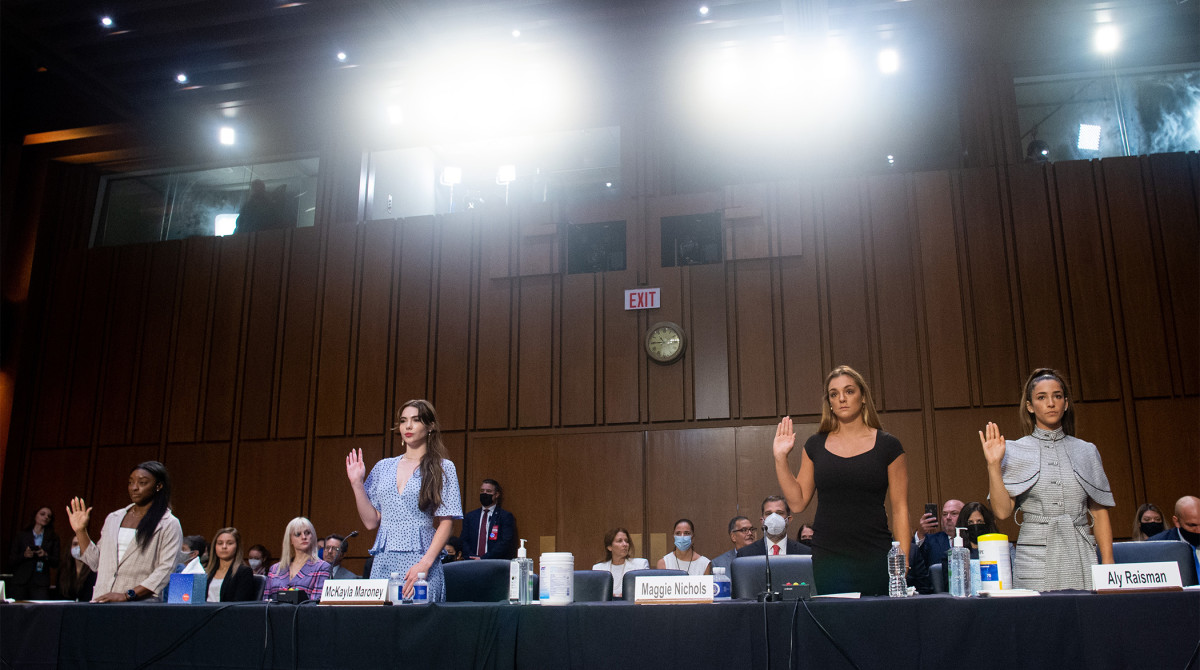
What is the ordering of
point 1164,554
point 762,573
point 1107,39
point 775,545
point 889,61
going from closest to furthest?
point 762,573 < point 1164,554 < point 775,545 < point 1107,39 < point 889,61

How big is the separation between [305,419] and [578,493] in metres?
2.78

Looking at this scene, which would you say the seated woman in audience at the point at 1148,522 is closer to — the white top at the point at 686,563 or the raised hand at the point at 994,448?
the white top at the point at 686,563

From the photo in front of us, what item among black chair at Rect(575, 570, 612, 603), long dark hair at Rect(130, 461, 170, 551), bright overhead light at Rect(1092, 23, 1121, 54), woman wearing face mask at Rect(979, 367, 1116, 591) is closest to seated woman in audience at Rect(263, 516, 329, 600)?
long dark hair at Rect(130, 461, 170, 551)

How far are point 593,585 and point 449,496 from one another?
0.71 m

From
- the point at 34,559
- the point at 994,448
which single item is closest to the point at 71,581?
the point at 34,559

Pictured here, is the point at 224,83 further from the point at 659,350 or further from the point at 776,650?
the point at 776,650

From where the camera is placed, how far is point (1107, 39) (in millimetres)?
7973

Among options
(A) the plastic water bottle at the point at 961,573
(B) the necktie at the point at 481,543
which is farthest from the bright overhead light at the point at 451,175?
(A) the plastic water bottle at the point at 961,573

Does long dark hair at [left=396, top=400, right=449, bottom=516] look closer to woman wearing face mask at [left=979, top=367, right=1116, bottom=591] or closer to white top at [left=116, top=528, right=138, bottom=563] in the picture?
white top at [left=116, top=528, right=138, bottom=563]

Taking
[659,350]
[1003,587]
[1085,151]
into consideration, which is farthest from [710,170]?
[1003,587]

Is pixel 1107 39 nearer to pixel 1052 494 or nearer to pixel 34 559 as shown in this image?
pixel 1052 494

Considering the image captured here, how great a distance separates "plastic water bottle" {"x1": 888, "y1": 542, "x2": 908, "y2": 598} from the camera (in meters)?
2.56

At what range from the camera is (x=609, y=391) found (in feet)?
25.5

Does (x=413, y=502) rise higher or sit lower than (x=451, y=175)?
lower
